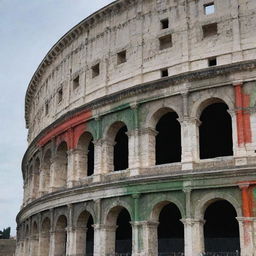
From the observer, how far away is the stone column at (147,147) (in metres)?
20.6

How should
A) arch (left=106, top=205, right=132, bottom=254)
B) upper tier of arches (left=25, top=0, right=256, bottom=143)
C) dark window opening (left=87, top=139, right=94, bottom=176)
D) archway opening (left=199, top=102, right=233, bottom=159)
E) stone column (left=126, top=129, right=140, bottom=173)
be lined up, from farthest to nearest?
dark window opening (left=87, top=139, right=94, bottom=176) < archway opening (left=199, top=102, right=233, bottom=159) < arch (left=106, top=205, right=132, bottom=254) < stone column (left=126, top=129, right=140, bottom=173) < upper tier of arches (left=25, top=0, right=256, bottom=143)

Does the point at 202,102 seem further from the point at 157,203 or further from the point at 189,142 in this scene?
the point at 157,203

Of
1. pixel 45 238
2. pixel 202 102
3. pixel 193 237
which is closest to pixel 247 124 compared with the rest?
pixel 202 102

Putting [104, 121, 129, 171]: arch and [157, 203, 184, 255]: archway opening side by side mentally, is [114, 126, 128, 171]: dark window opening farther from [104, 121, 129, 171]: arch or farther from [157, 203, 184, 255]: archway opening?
[157, 203, 184, 255]: archway opening

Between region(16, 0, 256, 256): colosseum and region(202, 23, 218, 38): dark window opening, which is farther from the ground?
region(202, 23, 218, 38): dark window opening

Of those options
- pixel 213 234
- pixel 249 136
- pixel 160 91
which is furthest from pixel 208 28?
pixel 213 234

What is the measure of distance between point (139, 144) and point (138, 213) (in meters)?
2.88

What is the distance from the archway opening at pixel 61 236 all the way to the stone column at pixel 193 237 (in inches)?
323

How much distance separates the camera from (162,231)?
23.4m

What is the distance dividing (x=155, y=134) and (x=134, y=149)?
1117 millimetres

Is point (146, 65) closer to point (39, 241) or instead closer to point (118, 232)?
point (118, 232)

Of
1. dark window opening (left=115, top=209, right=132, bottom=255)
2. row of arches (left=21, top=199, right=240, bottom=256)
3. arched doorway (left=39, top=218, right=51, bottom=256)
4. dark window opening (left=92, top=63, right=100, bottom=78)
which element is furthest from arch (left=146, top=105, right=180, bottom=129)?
arched doorway (left=39, top=218, right=51, bottom=256)

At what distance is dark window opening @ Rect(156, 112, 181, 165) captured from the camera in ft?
76.2

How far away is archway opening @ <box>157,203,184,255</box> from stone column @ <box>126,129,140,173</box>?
136 inches
